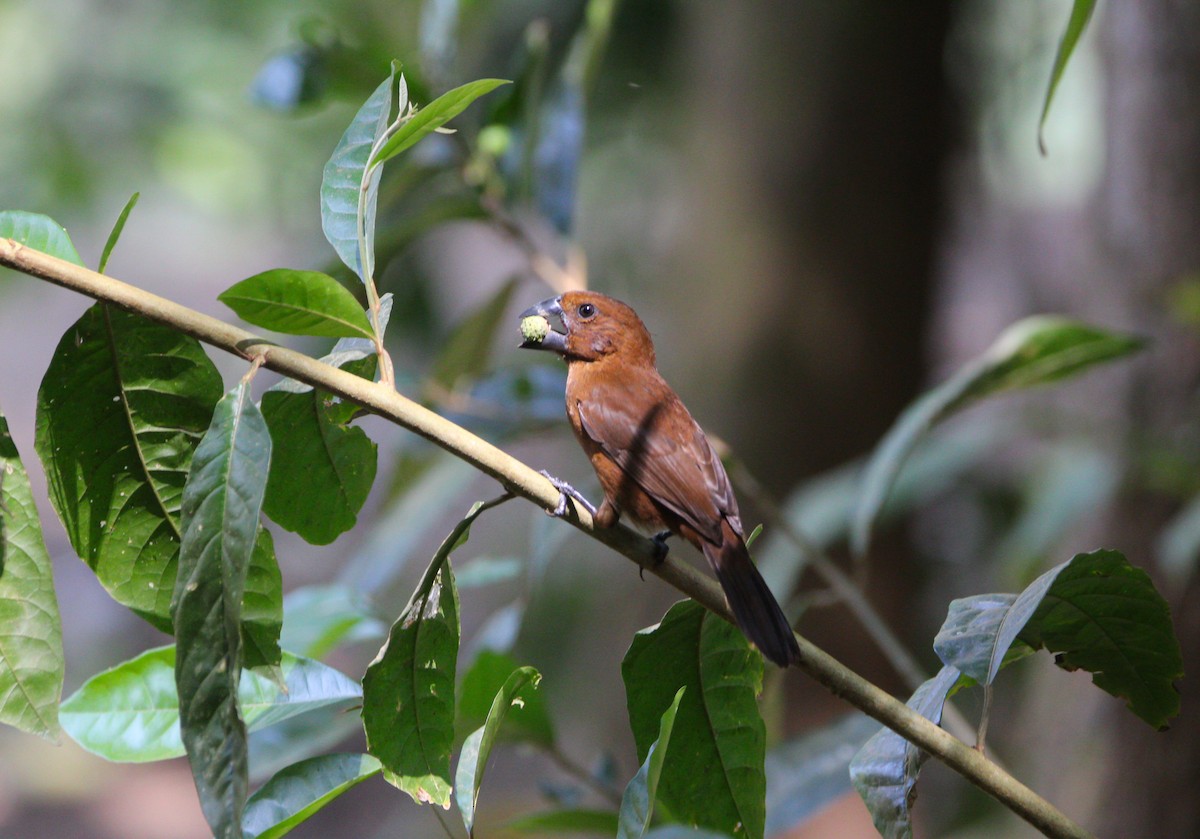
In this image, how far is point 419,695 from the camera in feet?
4.02

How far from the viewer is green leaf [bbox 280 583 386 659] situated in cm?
196

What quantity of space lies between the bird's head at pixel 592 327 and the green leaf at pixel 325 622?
0.78 m

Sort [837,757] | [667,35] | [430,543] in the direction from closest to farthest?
[837,757]
[667,35]
[430,543]

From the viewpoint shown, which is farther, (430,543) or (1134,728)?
(430,543)

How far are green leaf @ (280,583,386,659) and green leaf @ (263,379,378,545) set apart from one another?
0.63 metres

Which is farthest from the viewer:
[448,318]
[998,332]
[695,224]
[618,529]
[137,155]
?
[998,332]

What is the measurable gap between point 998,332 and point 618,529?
6.50 m

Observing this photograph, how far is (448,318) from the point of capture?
609cm

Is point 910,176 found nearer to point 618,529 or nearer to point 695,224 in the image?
point 695,224

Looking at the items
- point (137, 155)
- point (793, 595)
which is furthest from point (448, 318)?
point (793, 595)

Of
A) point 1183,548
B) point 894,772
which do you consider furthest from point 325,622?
point 1183,548

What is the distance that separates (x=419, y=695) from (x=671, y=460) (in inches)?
36.6

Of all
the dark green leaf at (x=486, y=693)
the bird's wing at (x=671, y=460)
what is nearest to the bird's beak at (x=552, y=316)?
the bird's wing at (x=671, y=460)

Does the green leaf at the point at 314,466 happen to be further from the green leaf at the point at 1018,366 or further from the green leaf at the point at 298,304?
the green leaf at the point at 1018,366
